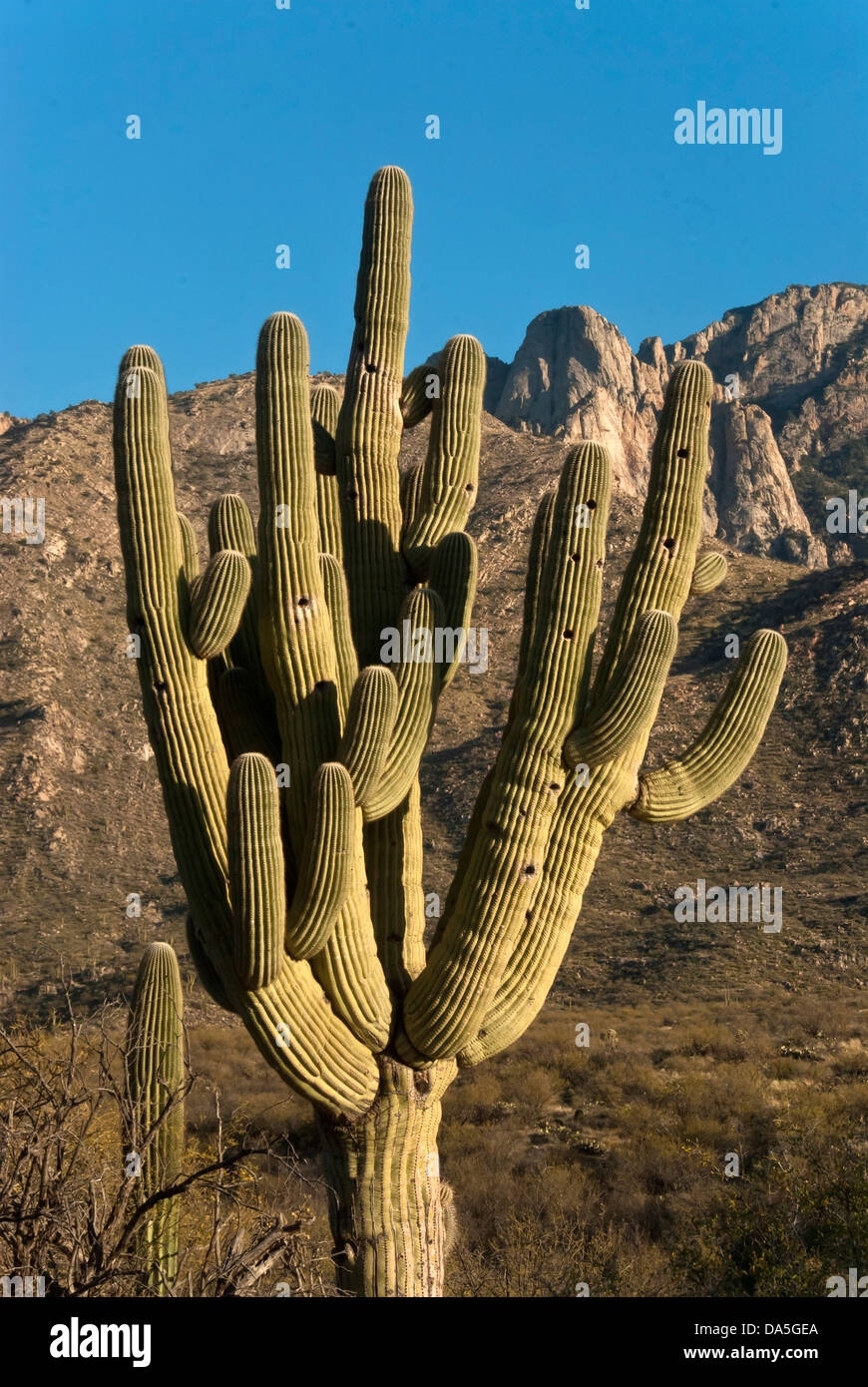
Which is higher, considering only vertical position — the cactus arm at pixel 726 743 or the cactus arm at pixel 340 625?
the cactus arm at pixel 340 625

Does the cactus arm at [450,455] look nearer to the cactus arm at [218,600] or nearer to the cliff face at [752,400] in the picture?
the cactus arm at [218,600]

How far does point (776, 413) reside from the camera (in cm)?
8250

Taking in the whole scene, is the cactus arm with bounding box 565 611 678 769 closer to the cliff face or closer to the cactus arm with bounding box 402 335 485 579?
the cactus arm with bounding box 402 335 485 579

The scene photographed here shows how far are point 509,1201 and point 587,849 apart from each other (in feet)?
23.6

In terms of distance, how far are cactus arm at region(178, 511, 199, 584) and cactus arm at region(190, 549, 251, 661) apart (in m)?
0.24

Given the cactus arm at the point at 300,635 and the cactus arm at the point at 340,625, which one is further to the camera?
the cactus arm at the point at 340,625

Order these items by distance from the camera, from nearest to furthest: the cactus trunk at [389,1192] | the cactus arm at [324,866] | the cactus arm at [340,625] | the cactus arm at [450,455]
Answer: the cactus arm at [324,866] → the cactus trunk at [389,1192] → the cactus arm at [340,625] → the cactus arm at [450,455]

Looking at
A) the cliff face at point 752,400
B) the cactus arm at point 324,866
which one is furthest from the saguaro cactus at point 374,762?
the cliff face at point 752,400

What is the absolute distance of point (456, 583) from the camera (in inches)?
273

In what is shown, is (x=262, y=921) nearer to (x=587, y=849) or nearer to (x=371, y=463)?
(x=587, y=849)

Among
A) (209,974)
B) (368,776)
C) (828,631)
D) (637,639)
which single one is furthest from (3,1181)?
(828,631)

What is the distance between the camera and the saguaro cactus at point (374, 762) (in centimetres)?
630

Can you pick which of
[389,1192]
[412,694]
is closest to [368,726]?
[412,694]

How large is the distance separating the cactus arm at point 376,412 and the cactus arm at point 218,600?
1.17 meters
